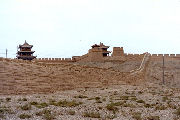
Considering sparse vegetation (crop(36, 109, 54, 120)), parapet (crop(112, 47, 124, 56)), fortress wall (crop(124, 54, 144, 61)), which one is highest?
parapet (crop(112, 47, 124, 56))

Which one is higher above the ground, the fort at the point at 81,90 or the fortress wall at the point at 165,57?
the fortress wall at the point at 165,57

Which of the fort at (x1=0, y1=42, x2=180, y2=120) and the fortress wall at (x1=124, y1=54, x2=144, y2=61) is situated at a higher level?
the fortress wall at (x1=124, y1=54, x2=144, y2=61)

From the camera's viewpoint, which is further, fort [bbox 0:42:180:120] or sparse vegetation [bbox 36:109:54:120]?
fort [bbox 0:42:180:120]

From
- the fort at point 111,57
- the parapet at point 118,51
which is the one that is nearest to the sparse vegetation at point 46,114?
the fort at point 111,57

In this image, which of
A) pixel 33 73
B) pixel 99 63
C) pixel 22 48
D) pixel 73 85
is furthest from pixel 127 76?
pixel 22 48

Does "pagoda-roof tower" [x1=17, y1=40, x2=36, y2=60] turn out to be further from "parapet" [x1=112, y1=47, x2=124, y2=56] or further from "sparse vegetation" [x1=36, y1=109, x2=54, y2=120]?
"sparse vegetation" [x1=36, y1=109, x2=54, y2=120]

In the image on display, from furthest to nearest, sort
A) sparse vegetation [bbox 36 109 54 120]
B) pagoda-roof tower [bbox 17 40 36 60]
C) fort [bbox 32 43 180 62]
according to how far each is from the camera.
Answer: pagoda-roof tower [bbox 17 40 36 60] < fort [bbox 32 43 180 62] < sparse vegetation [bbox 36 109 54 120]

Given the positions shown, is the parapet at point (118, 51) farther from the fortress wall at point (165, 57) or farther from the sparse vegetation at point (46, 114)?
the sparse vegetation at point (46, 114)

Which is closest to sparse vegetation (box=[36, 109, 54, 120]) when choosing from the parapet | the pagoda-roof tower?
the parapet

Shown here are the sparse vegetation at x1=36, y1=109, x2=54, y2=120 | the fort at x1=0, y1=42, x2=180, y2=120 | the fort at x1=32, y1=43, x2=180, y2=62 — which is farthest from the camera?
the fort at x1=32, y1=43, x2=180, y2=62

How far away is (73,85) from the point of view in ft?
64.0

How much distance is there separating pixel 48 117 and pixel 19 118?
836 mm

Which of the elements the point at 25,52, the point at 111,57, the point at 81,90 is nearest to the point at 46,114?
the point at 81,90

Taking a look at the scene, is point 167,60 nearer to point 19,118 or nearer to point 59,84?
point 59,84
